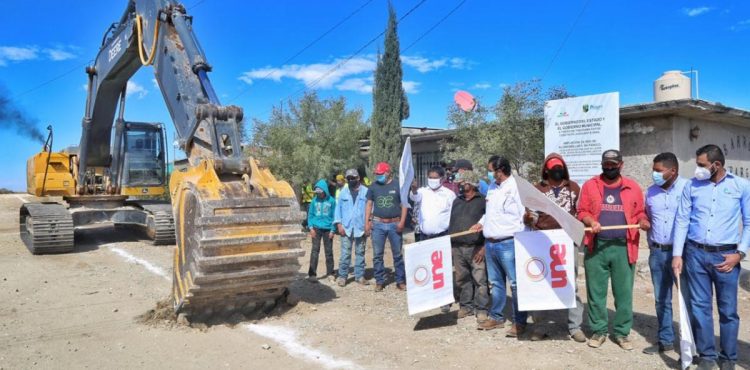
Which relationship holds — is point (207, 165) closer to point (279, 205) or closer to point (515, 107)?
point (279, 205)

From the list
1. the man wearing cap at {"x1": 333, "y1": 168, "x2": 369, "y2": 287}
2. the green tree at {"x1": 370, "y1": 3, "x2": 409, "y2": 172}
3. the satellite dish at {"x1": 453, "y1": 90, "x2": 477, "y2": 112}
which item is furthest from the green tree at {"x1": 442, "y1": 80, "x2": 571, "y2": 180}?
the green tree at {"x1": 370, "y1": 3, "x2": 409, "y2": 172}

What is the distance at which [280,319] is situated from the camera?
6086 millimetres

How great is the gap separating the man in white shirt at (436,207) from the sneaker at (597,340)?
2.17m

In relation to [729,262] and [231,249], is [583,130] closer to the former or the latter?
[729,262]

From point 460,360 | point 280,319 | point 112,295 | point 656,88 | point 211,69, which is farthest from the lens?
point 656,88

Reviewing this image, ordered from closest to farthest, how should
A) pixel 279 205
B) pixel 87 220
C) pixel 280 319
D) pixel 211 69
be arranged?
pixel 279 205 → pixel 280 319 → pixel 211 69 → pixel 87 220

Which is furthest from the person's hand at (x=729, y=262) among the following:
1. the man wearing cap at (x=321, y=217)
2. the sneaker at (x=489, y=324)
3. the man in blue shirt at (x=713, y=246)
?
the man wearing cap at (x=321, y=217)

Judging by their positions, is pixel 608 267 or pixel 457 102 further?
pixel 457 102

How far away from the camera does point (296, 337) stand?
17.9 ft

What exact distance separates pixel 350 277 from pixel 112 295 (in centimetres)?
348

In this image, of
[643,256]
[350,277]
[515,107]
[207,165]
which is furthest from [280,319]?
[515,107]

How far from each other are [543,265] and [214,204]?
3322mm

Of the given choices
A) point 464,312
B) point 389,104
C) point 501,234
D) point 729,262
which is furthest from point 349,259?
point 389,104

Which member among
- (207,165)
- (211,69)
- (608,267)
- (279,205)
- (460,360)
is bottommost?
(460,360)
